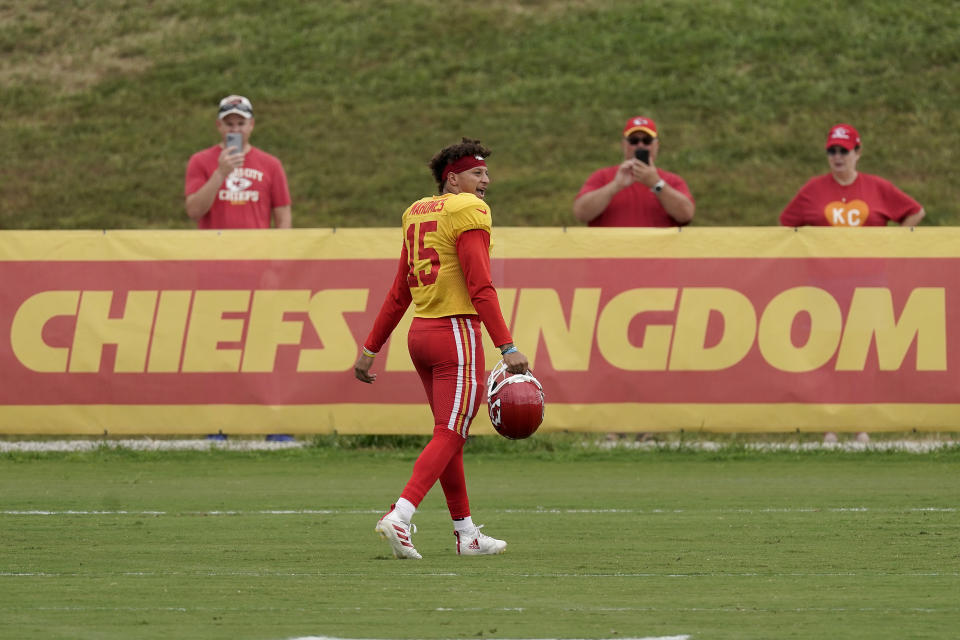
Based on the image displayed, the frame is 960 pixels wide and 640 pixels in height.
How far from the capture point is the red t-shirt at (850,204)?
47.5 feet

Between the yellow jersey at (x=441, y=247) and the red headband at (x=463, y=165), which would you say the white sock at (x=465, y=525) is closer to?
the yellow jersey at (x=441, y=247)

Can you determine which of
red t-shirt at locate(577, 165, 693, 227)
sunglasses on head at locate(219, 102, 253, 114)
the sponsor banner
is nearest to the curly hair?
the sponsor banner

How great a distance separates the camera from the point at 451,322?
8.41 meters

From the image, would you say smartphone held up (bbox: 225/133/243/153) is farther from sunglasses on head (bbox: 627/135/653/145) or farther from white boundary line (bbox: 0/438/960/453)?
sunglasses on head (bbox: 627/135/653/145)

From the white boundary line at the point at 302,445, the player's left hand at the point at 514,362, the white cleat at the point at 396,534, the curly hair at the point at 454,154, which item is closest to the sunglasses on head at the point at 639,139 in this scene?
the white boundary line at the point at 302,445

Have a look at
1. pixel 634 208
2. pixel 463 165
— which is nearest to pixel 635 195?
pixel 634 208

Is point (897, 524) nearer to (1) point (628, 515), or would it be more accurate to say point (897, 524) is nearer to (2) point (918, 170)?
(1) point (628, 515)

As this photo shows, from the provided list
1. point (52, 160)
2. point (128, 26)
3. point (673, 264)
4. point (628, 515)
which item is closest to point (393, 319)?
point (628, 515)

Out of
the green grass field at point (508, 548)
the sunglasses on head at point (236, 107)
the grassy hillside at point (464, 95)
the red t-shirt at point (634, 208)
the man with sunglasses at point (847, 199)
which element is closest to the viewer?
the green grass field at point (508, 548)

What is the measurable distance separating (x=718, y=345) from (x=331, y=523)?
4.65 metres

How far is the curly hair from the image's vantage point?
8.56 metres

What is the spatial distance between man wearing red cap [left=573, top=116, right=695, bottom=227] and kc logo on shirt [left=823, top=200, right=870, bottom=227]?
1.31m

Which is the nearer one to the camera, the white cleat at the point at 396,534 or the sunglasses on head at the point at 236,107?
the white cleat at the point at 396,534

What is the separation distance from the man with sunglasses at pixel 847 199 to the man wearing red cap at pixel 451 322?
21.6 ft
